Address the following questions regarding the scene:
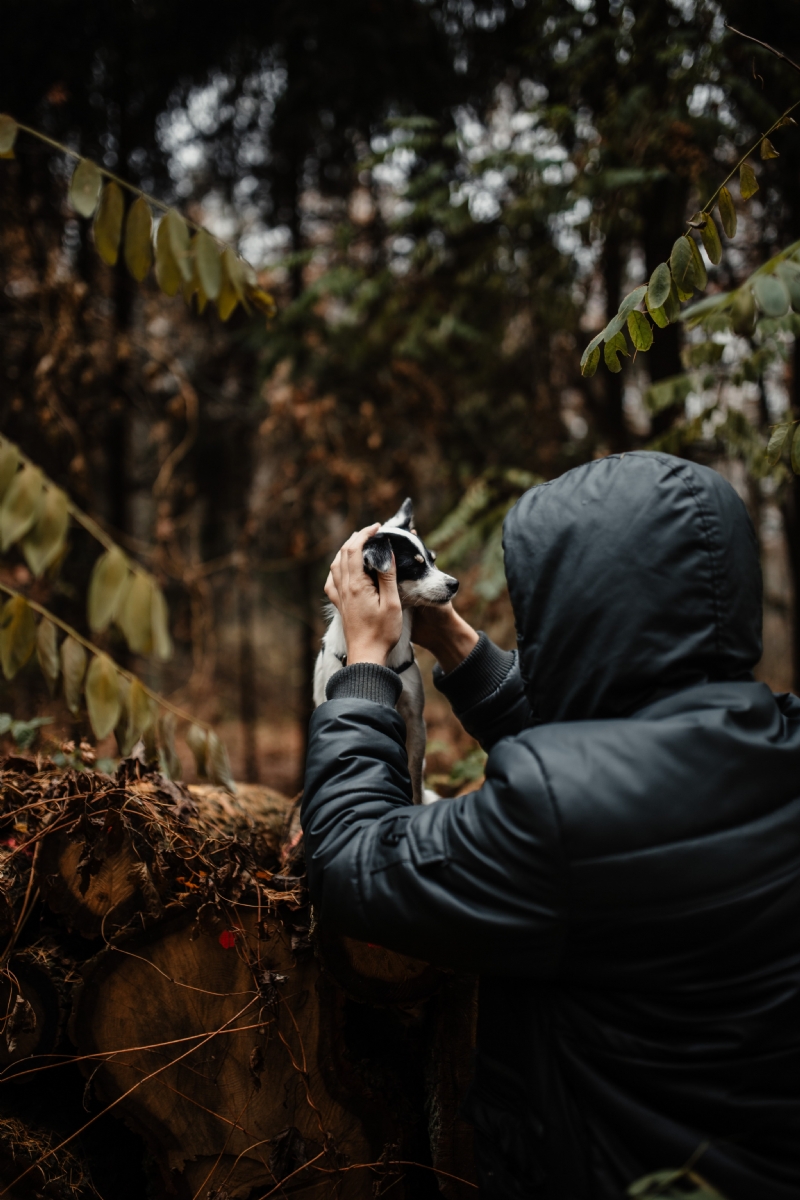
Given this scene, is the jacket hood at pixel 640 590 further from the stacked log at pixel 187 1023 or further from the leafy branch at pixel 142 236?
the leafy branch at pixel 142 236

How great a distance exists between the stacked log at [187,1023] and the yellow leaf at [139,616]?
31.8 inches

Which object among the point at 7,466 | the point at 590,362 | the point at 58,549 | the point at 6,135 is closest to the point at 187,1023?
the point at 58,549

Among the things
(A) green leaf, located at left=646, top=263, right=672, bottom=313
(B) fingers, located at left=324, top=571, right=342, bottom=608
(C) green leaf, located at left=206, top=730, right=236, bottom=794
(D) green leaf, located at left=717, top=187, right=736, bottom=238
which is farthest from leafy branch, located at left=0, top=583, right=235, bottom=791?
(D) green leaf, located at left=717, top=187, right=736, bottom=238

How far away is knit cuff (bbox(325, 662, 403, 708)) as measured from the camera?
165 cm

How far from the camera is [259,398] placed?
665 cm

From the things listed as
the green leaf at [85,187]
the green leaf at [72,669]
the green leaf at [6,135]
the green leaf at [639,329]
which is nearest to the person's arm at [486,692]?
the green leaf at [639,329]

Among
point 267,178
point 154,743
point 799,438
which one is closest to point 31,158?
point 267,178

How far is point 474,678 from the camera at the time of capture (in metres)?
2.22

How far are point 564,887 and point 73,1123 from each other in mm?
1689

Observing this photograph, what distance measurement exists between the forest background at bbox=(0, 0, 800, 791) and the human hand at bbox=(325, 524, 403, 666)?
2.40 m

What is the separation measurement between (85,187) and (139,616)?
57.0 inches

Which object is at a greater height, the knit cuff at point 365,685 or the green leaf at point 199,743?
the knit cuff at point 365,685

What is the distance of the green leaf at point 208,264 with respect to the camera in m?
2.37

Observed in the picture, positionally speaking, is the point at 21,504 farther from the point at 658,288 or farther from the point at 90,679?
the point at 658,288
